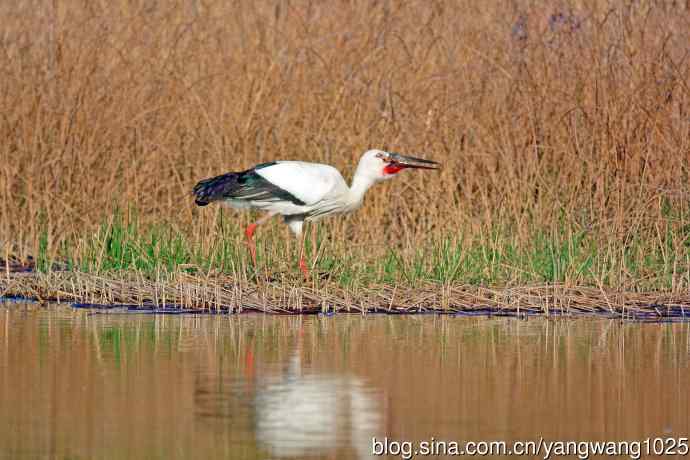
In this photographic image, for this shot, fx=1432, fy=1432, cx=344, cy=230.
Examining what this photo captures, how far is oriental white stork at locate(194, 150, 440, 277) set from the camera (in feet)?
33.0

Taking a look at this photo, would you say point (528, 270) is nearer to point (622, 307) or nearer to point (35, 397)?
point (622, 307)

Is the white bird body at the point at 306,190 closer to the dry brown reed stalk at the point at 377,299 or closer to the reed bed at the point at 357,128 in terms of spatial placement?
the reed bed at the point at 357,128

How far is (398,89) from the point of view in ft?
37.5

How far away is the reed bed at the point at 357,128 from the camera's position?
10.0 metres

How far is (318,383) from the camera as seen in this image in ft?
20.2

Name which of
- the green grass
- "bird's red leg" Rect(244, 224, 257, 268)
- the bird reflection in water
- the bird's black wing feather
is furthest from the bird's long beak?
the bird reflection in water

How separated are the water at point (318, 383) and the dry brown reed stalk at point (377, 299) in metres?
0.26

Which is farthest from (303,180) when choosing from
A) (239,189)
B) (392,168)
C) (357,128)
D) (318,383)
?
(318,383)

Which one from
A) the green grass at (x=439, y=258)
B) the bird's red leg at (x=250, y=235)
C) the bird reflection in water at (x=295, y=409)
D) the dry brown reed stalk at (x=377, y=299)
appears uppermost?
the bird's red leg at (x=250, y=235)

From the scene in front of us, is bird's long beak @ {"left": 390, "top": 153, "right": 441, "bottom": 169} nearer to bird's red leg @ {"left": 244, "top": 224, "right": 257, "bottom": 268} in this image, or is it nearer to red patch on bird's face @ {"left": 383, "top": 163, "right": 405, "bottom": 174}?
red patch on bird's face @ {"left": 383, "top": 163, "right": 405, "bottom": 174}

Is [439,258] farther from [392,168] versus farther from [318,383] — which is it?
[318,383]

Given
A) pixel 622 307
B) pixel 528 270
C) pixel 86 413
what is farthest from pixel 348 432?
pixel 528 270

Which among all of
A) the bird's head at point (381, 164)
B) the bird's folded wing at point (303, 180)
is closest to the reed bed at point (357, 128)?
the bird's folded wing at point (303, 180)

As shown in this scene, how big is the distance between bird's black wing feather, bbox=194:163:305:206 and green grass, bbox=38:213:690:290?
31 cm
